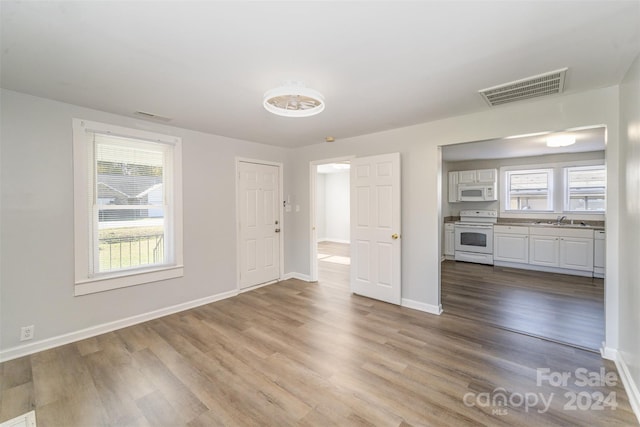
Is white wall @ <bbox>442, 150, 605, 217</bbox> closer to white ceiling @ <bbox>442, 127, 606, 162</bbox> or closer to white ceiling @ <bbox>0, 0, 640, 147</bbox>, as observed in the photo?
white ceiling @ <bbox>442, 127, 606, 162</bbox>

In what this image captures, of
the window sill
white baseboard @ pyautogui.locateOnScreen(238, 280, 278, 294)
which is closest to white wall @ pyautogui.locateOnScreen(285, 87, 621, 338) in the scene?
white baseboard @ pyautogui.locateOnScreen(238, 280, 278, 294)

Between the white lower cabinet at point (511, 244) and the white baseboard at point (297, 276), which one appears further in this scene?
the white lower cabinet at point (511, 244)

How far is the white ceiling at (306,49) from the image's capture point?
1.45 metres

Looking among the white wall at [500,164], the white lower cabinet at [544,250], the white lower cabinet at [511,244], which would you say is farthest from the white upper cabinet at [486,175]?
the white lower cabinet at [544,250]

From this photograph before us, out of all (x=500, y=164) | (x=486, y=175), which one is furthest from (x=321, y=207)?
(x=500, y=164)

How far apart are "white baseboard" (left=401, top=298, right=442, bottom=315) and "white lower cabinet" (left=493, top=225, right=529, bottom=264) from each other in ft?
10.9

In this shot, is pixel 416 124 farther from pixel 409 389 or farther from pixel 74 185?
pixel 74 185

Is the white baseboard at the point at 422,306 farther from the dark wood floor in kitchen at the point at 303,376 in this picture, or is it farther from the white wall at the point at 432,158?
the dark wood floor in kitchen at the point at 303,376

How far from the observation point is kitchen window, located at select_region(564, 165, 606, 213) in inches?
211

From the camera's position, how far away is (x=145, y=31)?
5.29ft

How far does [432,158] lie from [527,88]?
48.4 inches

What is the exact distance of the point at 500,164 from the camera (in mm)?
6320

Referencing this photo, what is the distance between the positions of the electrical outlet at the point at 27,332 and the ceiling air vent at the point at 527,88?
190 inches

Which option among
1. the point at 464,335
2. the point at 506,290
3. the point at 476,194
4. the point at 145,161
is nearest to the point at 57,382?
the point at 145,161
